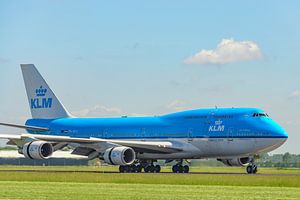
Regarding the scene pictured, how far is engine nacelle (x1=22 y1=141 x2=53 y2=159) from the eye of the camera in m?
67.4

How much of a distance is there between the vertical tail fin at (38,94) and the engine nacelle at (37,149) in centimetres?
1455

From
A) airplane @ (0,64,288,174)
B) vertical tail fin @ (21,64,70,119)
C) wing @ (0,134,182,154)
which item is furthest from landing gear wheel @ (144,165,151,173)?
vertical tail fin @ (21,64,70,119)

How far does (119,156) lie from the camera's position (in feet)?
221

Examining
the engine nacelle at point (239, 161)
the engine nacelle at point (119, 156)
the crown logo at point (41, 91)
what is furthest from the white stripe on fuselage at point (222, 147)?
the crown logo at point (41, 91)

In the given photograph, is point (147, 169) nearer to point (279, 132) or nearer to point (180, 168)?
point (180, 168)

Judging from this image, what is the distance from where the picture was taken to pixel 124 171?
70.4m

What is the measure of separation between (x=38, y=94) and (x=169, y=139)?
18582 millimetres

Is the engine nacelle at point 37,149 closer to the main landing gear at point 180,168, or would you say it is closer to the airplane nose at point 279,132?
the main landing gear at point 180,168

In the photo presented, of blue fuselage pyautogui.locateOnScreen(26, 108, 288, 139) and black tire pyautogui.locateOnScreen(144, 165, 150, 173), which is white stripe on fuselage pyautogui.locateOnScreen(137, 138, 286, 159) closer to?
blue fuselage pyautogui.locateOnScreen(26, 108, 288, 139)

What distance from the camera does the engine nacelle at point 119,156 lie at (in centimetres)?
6750

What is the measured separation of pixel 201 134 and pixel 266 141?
566 cm

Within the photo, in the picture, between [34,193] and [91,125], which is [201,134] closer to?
[91,125]

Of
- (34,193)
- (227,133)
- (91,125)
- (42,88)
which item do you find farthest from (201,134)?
(34,193)

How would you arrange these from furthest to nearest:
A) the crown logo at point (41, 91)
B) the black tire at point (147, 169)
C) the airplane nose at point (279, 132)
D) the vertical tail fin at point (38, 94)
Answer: the crown logo at point (41, 91)
the vertical tail fin at point (38, 94)
the black tire at point (147, 169)
the airplane nose at point (279, 132)
